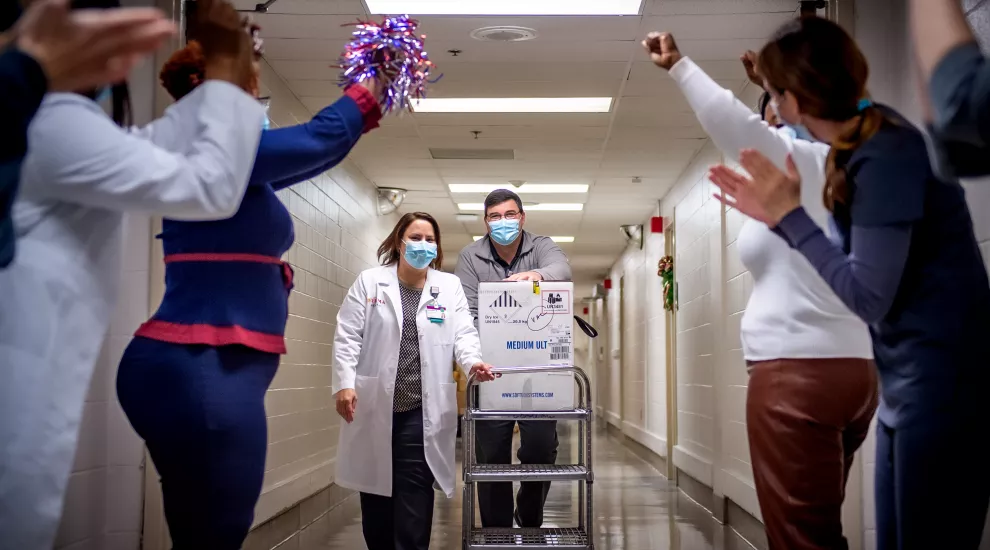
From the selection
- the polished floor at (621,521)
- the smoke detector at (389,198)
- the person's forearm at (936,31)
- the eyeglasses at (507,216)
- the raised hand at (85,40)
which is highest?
the smoke detector at (389,198)

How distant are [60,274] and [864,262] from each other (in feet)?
3.42

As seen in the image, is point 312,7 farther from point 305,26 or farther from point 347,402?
point 347,402

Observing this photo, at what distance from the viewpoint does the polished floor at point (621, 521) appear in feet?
15.3

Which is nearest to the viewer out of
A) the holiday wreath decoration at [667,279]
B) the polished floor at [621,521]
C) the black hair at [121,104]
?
the black hair at [121,104]

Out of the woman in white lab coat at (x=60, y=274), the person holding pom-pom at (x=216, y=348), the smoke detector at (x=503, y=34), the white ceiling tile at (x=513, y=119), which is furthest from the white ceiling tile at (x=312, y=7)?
the woman in white lab coat at (x=60, y=274)

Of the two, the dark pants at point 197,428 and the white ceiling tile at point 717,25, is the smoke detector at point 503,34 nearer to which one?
the white ceiling tile at point 717,25

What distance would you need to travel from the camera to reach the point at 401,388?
313 centimetres

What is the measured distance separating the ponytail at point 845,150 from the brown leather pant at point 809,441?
318 mm

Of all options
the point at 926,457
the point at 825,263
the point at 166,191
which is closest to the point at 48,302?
the point at 166,191

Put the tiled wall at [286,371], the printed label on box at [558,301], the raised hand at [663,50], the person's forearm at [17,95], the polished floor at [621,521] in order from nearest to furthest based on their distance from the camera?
the person's forearm at [17,95]
the raised hand at [663,50]
the tiled wall at [286,371]
the printed label on box at [558,301]
the polished floor at [621,521]

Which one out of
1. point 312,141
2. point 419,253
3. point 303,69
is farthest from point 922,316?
point 303,69

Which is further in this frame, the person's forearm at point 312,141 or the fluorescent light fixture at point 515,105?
the fluorescent light fixture at point 515,105

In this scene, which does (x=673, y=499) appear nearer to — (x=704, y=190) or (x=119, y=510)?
(x=704, y=190)

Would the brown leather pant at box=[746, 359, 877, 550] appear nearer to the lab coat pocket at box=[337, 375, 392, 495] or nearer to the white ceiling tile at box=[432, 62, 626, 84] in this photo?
the lab coat pocket at box=[337, 375, 392, 495]
